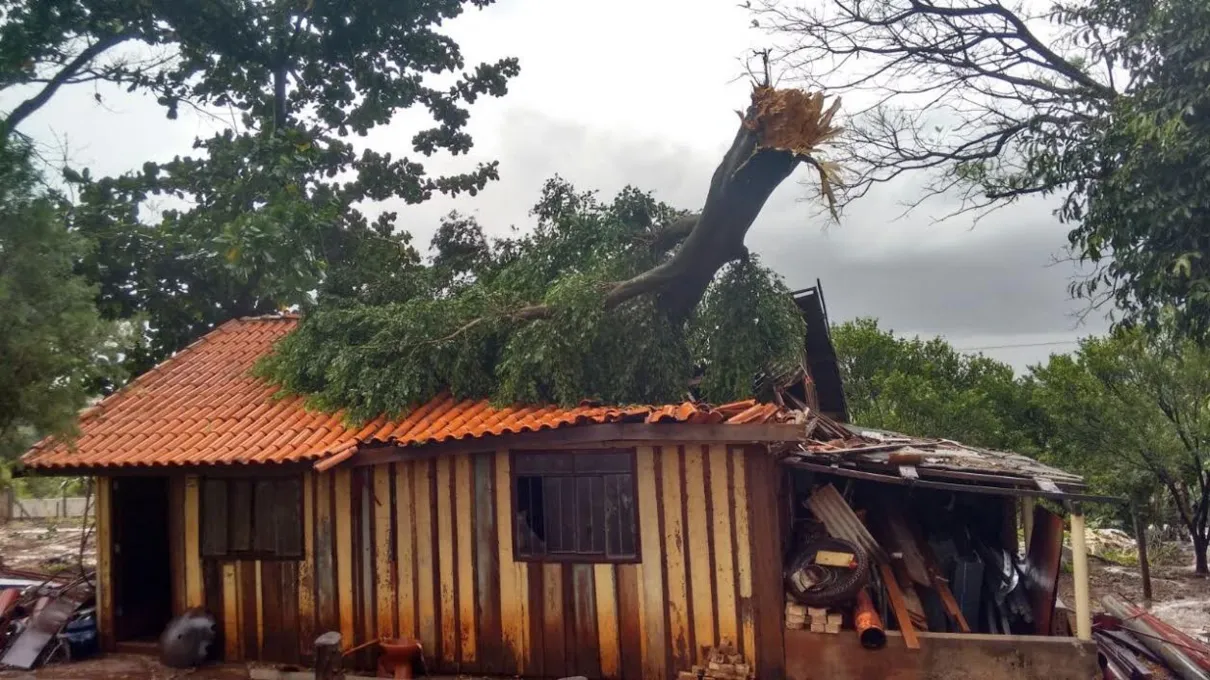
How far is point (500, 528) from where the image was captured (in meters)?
9.07

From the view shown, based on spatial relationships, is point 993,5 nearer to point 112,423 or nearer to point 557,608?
point 557,608

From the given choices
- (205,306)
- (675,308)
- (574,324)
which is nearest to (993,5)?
(675,308)

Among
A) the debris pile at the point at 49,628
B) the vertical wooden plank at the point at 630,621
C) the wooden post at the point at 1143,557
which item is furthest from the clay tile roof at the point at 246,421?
the wooden post at the point at 1143,557

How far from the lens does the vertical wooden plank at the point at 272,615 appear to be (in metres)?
9.91

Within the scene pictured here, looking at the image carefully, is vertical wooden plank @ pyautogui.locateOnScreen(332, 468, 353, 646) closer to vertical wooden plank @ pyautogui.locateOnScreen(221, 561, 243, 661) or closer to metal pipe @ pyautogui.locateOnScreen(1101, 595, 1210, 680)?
vertical wooden plank @ pyautogui.locateOnScreen(221, 561, 243, 661)

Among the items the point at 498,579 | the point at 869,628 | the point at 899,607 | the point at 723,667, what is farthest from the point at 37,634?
the point at 899,607

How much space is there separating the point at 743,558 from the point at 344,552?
174 inches

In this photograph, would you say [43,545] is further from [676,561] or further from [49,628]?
[676,561]

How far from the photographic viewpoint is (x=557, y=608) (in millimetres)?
8875

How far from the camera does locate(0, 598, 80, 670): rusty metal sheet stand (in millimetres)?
10391

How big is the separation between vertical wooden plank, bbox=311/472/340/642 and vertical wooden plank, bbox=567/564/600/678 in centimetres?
285

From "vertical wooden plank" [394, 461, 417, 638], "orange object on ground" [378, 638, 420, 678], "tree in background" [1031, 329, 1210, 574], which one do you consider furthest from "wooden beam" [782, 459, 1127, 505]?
"tree in background" [1031, 329, 1210, 574]

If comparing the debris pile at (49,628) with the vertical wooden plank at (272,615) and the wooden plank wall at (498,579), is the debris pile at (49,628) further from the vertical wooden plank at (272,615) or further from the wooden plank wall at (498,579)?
the vertical wooden plank at (272,615)

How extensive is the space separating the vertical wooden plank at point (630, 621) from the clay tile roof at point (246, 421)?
1680 mm
